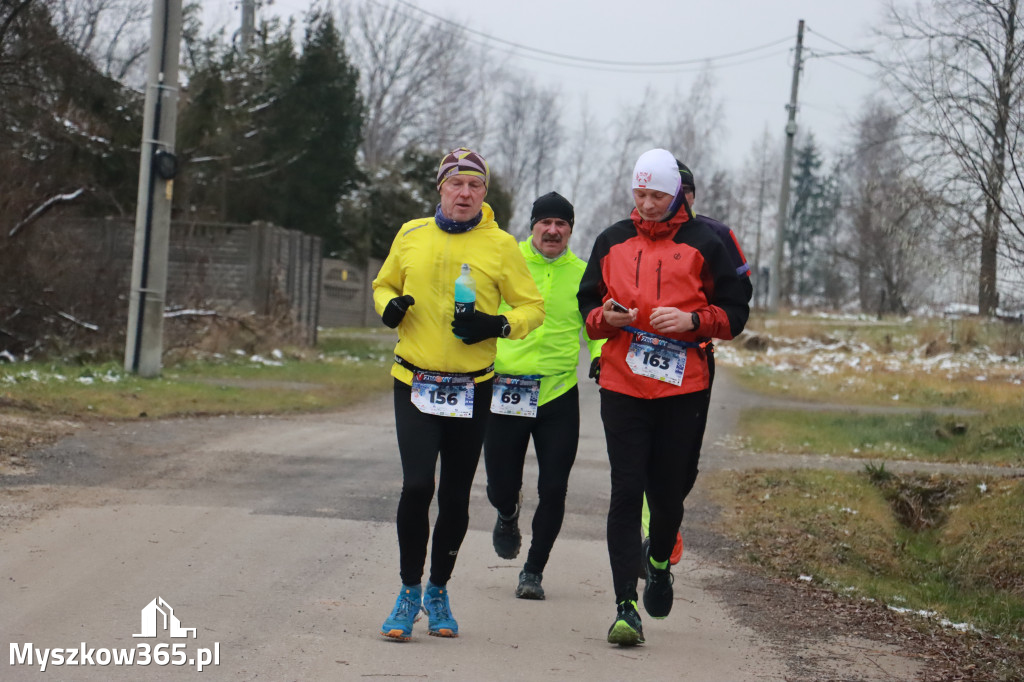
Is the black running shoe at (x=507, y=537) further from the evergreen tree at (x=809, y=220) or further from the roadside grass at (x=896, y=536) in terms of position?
the evergreen tree at (x=809, y=220)

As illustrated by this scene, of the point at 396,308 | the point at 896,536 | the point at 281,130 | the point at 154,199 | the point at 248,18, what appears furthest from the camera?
the point at 248,18

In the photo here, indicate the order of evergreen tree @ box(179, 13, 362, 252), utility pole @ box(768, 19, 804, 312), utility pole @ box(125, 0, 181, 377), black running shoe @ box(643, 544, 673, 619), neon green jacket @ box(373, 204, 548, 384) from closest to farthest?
neon green jacket @ box(373, 204, 548, 384) < black running shoe @ box(643, 544, 673, 619) < utility pole @ box(125, 0, 181, 377) < evergreen tree @ box(179, 13, 362, 252) < utility pole @ box(768, 19, 804, 312)

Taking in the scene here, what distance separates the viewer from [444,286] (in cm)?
570

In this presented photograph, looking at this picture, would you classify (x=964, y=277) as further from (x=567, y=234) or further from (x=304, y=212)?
(x=304, y=212)

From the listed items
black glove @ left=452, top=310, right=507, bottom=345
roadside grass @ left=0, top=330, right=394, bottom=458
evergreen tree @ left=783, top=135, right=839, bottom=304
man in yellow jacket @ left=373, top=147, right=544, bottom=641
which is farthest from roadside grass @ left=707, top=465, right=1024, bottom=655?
evergreen tree @ left=783, top=135, right=839, bottom=304

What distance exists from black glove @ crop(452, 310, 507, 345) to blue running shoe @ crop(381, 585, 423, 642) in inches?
45.0

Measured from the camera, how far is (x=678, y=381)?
5.79 meters

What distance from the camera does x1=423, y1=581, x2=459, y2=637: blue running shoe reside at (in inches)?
228

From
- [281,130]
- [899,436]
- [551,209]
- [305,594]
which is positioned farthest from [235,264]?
[305,594]

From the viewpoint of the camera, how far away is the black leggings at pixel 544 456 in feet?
22.5

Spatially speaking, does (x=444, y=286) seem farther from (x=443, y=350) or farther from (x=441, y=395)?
(x=441, y=395)

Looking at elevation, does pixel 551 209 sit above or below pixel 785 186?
below

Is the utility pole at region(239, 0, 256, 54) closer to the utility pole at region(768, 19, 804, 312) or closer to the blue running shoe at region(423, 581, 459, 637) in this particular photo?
the utility pole at region(768, 19, 804, 312)

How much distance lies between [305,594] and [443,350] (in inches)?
62.2
